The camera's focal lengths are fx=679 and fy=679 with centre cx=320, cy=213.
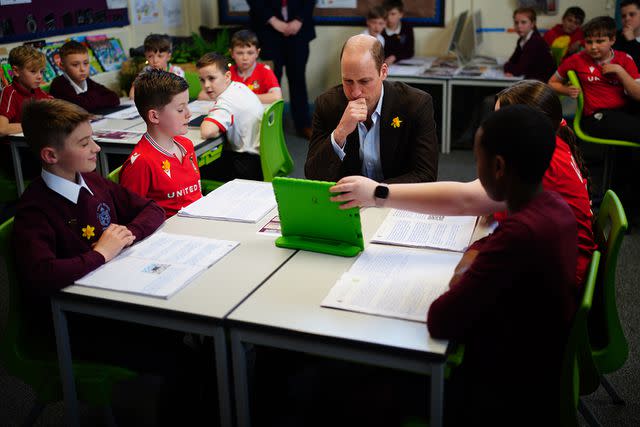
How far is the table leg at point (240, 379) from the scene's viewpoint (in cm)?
164

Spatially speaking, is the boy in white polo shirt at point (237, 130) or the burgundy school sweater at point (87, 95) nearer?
the boy in white polo shirt at point (237, 130)

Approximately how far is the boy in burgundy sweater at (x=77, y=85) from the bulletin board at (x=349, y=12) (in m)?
3.08

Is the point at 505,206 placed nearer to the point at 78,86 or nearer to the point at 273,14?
the point at 78,86

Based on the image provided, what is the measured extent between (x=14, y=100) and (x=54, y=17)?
141 cm

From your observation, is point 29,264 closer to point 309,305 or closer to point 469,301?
point 309,305

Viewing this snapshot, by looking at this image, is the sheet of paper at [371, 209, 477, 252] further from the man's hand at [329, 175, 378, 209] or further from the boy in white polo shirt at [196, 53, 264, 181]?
the boy in white polo shirt at [196, 53, 264, 181]

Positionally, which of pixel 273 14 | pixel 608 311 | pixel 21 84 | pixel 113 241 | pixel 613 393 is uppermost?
pixel 273 14

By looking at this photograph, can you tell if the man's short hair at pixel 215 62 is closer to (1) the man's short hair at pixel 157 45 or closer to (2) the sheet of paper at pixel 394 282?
(1) the man's short hair at pixel 157 45

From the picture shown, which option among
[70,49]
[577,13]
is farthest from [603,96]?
[70,49]

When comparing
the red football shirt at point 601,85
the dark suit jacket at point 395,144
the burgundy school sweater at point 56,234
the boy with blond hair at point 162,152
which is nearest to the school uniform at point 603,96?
the red football shirt at point 601,85

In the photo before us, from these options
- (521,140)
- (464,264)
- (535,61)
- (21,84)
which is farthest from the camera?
(535,61)

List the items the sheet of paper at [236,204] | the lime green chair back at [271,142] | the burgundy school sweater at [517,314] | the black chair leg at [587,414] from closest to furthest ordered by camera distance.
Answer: the burgundy school sweater at [517,314]
the black chair leg at [587,414]
the sheet of paper at [236,204]
the lime green chair back at [271,142]

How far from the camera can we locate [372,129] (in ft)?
9.12

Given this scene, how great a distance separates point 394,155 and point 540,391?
55.0 inches
